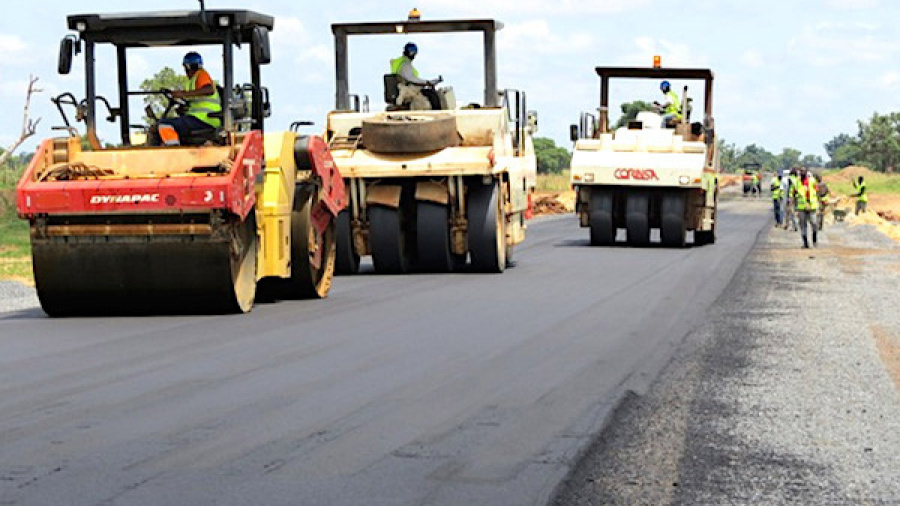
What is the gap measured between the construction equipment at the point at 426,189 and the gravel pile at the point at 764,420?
4.13 m

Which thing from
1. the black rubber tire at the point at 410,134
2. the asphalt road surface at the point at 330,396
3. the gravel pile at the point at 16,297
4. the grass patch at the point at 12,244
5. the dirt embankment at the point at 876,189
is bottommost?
the dirt embankment at the point at 876,189

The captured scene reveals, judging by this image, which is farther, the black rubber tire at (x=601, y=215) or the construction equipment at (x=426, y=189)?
the black rubber tire at (x=601, y=215)

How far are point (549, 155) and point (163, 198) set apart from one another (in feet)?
409

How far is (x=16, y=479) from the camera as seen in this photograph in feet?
20.5

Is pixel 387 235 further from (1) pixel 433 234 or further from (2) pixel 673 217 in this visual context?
(2) pixel 673 217

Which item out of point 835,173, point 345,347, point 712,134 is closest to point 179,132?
point 345,347

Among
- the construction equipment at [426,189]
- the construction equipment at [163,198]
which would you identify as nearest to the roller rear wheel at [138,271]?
the construction equipment at [163,198]

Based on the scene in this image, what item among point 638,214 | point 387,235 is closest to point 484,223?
point 387,235

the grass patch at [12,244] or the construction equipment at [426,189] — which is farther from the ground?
the construction equipment at [426,189]

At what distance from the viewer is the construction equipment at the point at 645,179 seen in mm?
24062

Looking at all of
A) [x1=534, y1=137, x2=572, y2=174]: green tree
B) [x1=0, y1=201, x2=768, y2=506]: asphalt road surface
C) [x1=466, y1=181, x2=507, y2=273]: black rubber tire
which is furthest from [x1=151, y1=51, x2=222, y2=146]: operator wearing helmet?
[x1=534, y1=137, x2=572, y2=174]: green tree

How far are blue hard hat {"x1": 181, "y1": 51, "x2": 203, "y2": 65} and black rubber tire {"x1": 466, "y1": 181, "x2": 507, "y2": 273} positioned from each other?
5674 millimetres

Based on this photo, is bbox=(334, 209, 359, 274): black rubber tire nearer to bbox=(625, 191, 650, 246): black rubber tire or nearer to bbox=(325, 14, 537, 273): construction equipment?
bbox=(325, 14, 537, 273): construction equipment

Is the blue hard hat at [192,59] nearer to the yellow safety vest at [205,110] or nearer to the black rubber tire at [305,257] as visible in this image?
the yellow safety vest at [205,110]
